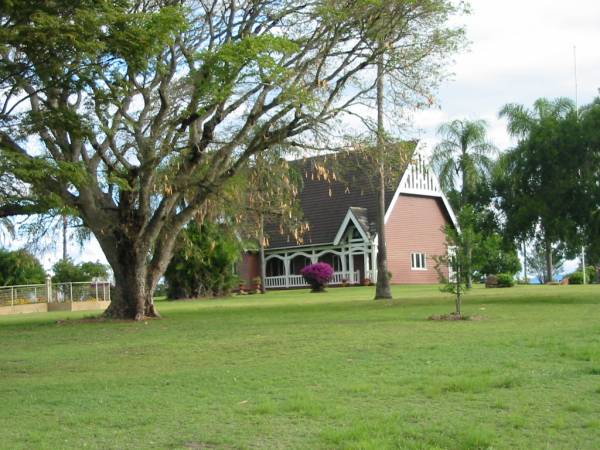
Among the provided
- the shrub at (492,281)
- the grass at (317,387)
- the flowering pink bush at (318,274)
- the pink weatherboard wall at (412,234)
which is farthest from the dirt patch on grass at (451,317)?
the pink weatherboard wall at (412,234)

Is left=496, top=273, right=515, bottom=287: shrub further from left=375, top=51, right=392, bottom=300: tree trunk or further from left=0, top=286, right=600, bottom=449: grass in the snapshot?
Answer: left=0, top=286, right=600, bottom=449: grass

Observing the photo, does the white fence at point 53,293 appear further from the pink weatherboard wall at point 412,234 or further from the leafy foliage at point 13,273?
the pink weatherboard wall at point 412,234

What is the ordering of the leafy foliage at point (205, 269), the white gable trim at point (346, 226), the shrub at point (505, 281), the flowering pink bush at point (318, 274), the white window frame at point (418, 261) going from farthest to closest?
the white window frame at point (418, 261)
the white gable trim at point (346, 226)
the flowering pink bush at point (318, 274)
the leafy foliage at point (205, 269)
the shrub at point (505, 281)

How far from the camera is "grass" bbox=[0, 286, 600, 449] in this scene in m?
8.45

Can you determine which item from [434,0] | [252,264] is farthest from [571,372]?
[252,264]

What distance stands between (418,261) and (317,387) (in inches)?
1839

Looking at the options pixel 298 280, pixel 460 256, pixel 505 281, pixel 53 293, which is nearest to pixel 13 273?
pixel 53 293

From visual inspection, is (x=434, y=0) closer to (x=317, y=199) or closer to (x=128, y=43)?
(x=128, y=43)

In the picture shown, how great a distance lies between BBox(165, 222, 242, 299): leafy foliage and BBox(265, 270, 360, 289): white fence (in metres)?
9.51

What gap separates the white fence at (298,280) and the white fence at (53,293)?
1638cm

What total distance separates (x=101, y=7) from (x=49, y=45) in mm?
1156

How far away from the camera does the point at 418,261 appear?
5719cm

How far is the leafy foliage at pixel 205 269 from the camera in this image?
150ft

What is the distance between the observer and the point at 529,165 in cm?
2906
